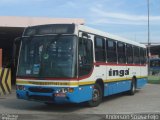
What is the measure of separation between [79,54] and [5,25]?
41.2ft

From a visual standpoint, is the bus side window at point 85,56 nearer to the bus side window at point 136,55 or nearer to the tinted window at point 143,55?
the bus side window at point 136,55

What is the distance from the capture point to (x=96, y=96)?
15484 mm

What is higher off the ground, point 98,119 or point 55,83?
point 55,83

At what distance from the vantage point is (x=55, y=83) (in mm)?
13500

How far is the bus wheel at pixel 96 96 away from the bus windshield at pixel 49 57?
206 centimetres

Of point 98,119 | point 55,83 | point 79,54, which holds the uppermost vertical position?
point 79,54

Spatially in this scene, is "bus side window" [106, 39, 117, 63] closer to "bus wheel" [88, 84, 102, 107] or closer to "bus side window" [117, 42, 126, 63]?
"bus side window" [117, 42, 126, 63]

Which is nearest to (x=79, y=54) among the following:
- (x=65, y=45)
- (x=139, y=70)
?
(x=65, y=45)

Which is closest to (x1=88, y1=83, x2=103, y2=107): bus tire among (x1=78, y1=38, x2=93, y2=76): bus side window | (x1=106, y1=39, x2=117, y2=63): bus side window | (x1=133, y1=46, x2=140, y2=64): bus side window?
(x1=78, y1=38, x2=93, y2=76): bus side window

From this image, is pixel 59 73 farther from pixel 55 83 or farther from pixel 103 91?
pixel 103 91

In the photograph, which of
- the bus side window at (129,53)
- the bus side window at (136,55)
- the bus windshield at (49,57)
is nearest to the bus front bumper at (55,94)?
the bus windshield at (49,57)

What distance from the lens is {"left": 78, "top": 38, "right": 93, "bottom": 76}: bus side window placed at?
13891 mm

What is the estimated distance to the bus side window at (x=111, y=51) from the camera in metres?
16.9

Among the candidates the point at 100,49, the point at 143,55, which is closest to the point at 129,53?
the point at 143,55
